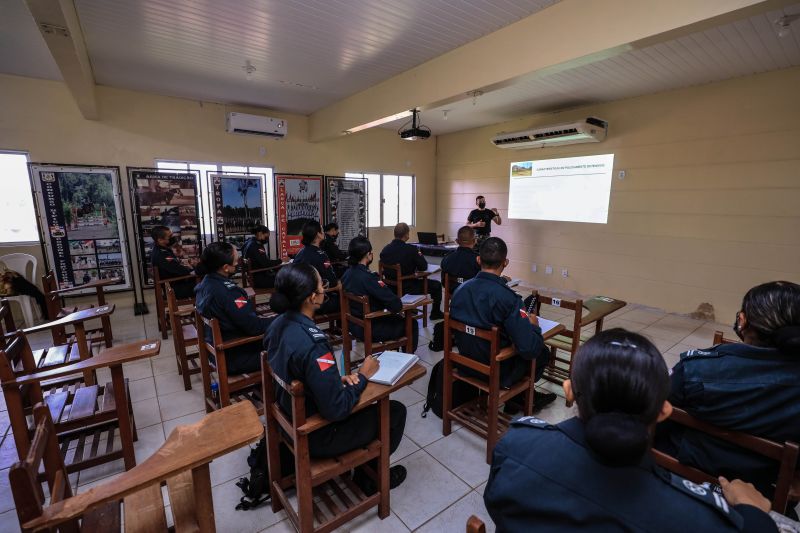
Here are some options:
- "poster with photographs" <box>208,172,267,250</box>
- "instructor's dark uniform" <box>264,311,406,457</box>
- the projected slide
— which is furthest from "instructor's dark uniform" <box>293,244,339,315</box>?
the projected slide

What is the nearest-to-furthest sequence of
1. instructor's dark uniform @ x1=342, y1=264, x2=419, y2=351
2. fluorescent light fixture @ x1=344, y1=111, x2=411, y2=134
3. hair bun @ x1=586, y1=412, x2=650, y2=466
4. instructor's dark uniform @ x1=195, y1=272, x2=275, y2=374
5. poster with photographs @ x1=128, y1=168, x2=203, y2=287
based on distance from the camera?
hair bun @ x1=586, y1=412, x2=650, y2=466, instructor's dark uniform @ x1=195, y1=272, x2=275, y2=374, instructor's dark uniform @ x1=342, y1=264, x2=419, y2=351, fluorescent light fixture @ x1=344, y1=111, x2=411, y2=134, poster with photographs @ x1=128, y1=168, x2=203, y2=287

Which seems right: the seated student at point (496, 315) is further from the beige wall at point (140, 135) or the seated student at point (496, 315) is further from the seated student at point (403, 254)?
the beige wall at point (140, 135)

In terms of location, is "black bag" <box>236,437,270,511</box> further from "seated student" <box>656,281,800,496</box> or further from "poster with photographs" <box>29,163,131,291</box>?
"poster with photographs" <box>29,163,131,291</box>

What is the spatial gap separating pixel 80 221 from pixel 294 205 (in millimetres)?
2728

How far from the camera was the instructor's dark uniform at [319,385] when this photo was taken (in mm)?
1389

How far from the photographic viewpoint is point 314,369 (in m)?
1.40

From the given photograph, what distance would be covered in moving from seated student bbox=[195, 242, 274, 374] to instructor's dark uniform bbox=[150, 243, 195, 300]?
1.85 metres

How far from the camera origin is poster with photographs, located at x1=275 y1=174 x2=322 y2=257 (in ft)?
19.5

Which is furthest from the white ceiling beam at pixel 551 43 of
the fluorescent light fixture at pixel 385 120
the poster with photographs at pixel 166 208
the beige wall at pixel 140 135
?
the poster with photographs at pixel 166 208

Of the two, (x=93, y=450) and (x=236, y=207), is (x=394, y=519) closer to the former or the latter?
(x=93, y=450)

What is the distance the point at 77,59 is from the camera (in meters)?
2.95

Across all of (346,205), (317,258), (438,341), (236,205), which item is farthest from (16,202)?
(438,341)

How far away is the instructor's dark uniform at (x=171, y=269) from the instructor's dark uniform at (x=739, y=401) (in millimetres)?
4284

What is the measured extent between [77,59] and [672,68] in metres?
5.61
